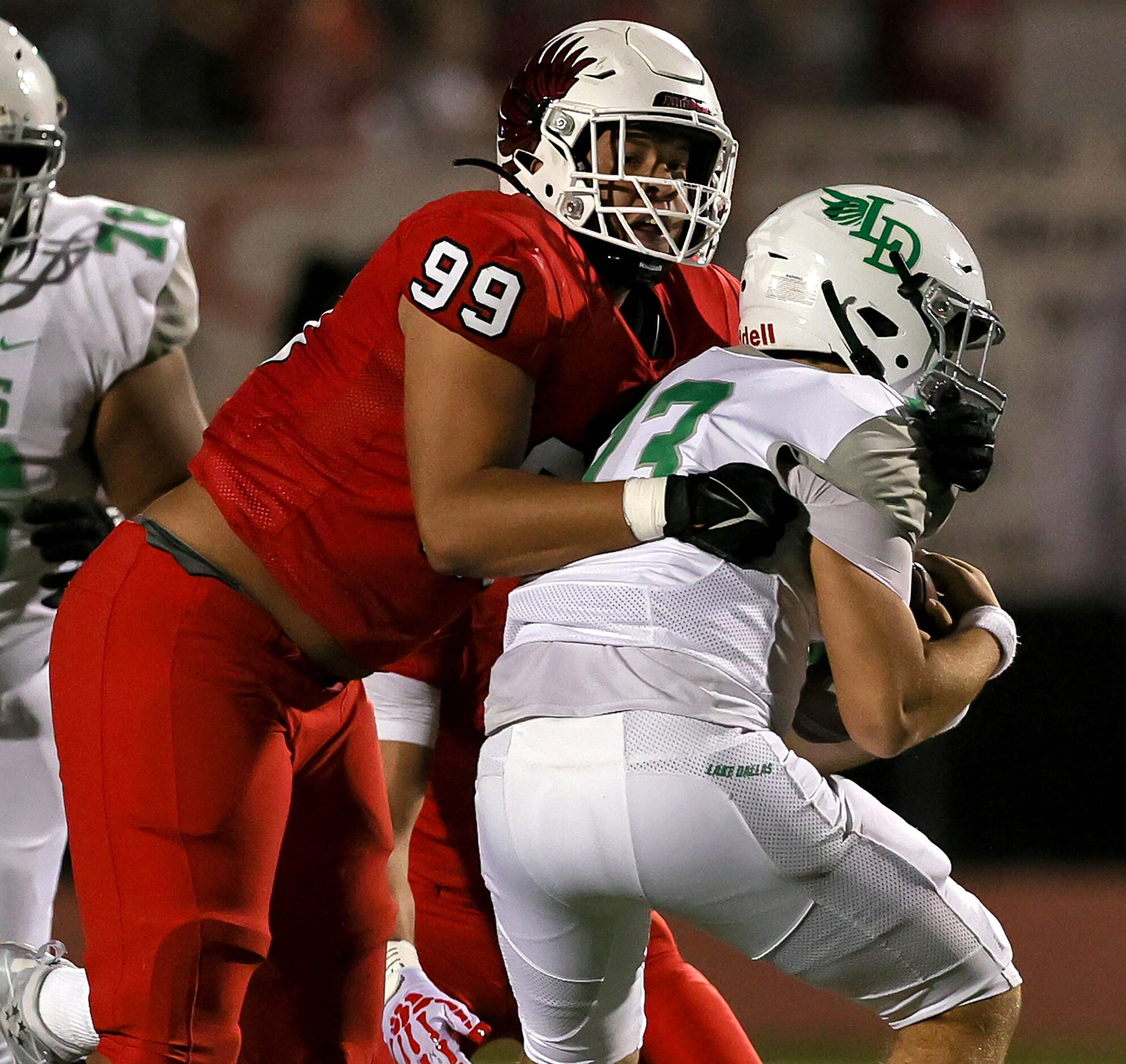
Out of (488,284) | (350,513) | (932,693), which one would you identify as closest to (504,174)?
(488,284)

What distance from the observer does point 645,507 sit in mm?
1603

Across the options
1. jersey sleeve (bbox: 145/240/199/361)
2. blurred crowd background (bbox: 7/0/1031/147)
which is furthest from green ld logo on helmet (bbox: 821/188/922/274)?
blurred crowd background (bbox: 7/0/1031/147)

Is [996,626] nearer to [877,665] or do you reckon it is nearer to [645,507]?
[877,665]

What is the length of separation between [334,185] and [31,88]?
2.28m

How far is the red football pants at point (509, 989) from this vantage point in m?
2.17

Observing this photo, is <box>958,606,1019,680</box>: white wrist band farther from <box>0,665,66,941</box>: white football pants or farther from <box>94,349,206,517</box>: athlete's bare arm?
<box>0,665,66,941</box>: white football pants

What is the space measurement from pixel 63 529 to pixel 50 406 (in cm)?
16

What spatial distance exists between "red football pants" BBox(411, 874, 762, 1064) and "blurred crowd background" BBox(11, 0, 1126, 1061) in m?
1.63

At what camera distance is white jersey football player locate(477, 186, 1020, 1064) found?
156 cm

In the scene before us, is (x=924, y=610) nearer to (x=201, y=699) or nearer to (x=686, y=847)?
(x=686, y=847)

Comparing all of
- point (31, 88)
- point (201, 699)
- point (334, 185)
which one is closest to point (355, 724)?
point (201, 699)

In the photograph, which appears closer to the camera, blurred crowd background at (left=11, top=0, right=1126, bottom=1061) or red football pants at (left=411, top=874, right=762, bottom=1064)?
red football pants at (left=411, top=874, right=762, bottom=1064)

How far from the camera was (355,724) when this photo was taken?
2051 millimetres

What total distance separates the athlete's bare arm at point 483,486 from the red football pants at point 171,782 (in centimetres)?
27
